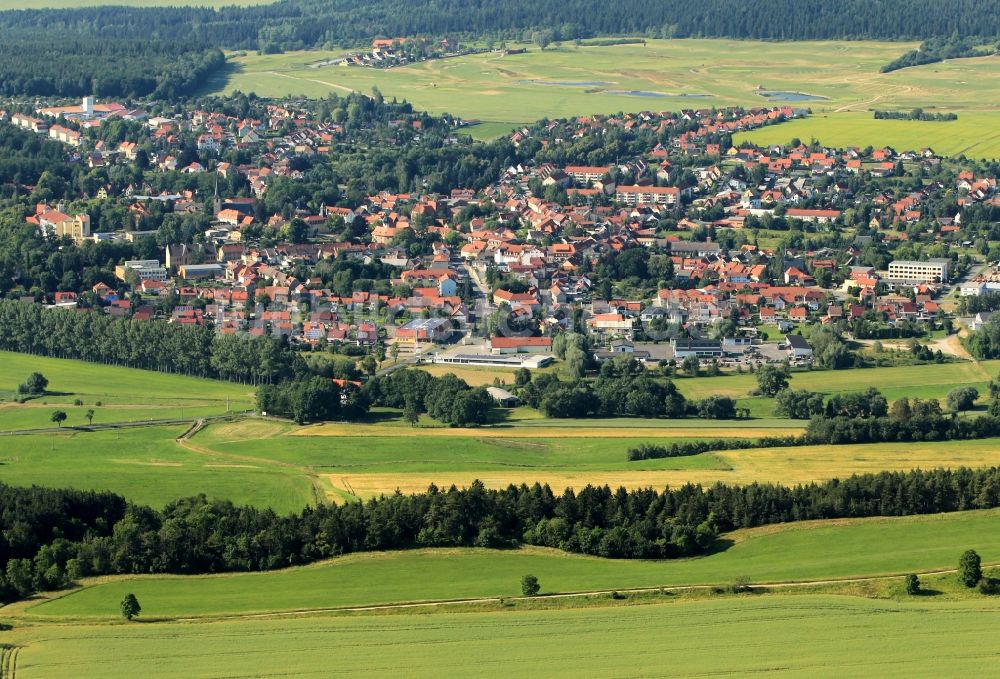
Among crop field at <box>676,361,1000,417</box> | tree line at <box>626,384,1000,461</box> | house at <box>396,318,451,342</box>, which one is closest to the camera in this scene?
tree line at <box>626,384,1000,461</box>

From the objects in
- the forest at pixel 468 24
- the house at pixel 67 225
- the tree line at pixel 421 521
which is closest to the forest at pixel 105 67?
the forest at pixel 468 24

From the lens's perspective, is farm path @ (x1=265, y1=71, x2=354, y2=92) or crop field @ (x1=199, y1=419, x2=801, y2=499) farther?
farm path @ (x1=265, y1=71, x2=354, y2=92)

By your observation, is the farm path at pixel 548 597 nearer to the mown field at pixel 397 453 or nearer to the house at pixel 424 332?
the mown field at pixel 397 453

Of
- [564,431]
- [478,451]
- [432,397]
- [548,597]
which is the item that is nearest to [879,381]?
[564,431]

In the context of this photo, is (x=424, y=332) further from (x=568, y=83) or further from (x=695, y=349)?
(x=568, y=83)

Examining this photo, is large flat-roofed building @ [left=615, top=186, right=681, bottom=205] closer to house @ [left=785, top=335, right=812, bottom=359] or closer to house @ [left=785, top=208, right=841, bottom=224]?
house @ [left=785, top=208, right=841, bottom=224]

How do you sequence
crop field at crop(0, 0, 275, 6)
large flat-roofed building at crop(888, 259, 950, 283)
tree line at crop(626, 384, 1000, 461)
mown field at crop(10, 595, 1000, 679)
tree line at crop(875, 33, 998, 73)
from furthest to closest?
crop field at crop(0, 0, 275, 6), tree line at crop(875, 33, 998, 73), large flat-roofed building at crop(888, 259, 950, 283), tree line at crop(626, 384, 1000, 461), mown field at crop(10, 595, 1000, 679)

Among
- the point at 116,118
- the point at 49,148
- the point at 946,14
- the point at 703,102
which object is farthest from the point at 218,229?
the point at 946,14

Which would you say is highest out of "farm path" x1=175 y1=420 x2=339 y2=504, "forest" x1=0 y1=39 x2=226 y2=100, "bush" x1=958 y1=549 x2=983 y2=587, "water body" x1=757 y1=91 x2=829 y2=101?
"forest" x1=0 y1=39 x2=226 y2=100

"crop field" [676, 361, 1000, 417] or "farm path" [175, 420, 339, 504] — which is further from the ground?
"crop field" [676, 361, 1000, 417]

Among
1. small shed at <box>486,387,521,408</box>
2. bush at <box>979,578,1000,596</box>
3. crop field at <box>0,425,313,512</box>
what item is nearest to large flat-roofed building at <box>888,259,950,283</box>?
small shed at <box>486,387,521,408</box>
